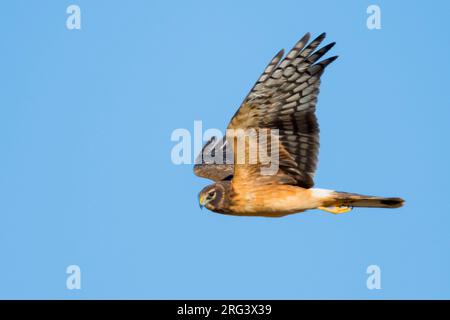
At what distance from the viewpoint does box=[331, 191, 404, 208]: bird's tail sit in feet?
33.6

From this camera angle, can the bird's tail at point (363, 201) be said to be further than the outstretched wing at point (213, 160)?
No

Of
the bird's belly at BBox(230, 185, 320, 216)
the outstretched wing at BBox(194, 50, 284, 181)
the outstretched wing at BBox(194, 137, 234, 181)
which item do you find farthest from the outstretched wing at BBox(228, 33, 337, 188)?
the outstretched wing at BBox(194, 137, 234, 181)

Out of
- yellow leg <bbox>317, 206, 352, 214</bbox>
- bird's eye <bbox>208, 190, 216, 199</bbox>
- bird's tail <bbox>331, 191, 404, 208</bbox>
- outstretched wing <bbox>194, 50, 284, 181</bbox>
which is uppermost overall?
outstretched wing <bbox>194, 50, 284, 181</bbox>

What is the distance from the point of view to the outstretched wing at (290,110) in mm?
9789

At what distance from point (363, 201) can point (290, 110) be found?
61.2 inches

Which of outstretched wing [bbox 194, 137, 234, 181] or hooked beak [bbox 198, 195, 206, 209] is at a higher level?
outstretched wing [bbox 194, 137, 234, 181]

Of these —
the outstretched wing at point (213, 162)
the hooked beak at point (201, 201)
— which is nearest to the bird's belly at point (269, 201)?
the hooked beak at point (201, 201)

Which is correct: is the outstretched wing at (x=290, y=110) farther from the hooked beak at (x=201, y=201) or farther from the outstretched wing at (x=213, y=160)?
the outstretched wing at (x=213, y=160)

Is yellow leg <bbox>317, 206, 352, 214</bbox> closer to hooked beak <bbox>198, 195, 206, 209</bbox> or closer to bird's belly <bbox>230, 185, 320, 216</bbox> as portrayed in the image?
bird's belly <bbox>230, 185, 320, 216</bbox>
